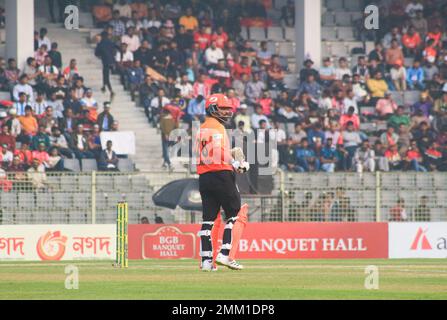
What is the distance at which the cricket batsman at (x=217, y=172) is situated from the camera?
19.2 metres

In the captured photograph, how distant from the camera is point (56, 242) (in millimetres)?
29734

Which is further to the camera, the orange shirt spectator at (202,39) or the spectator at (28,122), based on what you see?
the orange shirt spectator at (202,39)

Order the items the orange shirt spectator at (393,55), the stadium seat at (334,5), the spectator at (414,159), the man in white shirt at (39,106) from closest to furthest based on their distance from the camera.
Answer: the man in white shirt at (39,106)
the spectator at (414,159)
the orange shirt spectator at (393,55)
the stadium seat at (334,5)

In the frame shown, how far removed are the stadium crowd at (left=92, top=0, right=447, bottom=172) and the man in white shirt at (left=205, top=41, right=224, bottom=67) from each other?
0.03m

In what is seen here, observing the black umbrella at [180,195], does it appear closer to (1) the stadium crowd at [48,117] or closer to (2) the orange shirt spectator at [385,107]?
(1) the stadium crowd at [48,117]

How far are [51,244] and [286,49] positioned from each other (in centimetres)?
1495

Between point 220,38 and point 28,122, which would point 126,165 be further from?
point 220,38

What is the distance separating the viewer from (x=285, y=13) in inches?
1709

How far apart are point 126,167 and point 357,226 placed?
22.2 feet

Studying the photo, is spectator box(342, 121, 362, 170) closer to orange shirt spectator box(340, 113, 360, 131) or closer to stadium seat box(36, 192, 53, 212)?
orange shirt spectator box(340, 113, 360, 131)

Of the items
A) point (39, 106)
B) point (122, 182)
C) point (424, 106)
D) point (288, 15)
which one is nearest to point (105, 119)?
point (39, 106)

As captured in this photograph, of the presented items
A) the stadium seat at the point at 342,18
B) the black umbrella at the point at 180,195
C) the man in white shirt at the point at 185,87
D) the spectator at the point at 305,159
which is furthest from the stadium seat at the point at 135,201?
the stadium seat at the point at 342,18

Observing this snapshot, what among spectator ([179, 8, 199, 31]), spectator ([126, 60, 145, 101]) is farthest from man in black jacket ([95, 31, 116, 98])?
spectator ([179, 8, 199, 31])

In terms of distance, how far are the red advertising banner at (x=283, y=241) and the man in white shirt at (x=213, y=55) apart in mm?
9671
